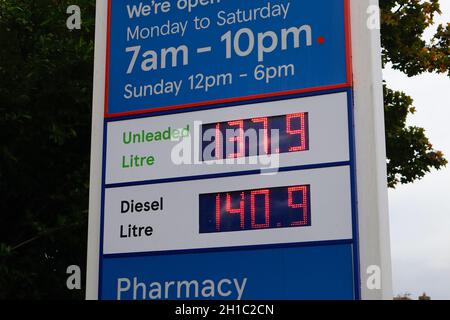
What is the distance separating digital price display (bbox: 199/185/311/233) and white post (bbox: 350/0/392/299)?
1.65 feet

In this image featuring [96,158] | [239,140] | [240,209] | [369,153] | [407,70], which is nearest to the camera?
[369,153]

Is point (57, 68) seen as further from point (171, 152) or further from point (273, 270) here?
point (273, 270)

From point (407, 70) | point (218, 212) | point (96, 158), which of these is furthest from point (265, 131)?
point (407, 70)

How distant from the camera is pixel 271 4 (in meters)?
7.52

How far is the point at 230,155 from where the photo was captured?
285 inches

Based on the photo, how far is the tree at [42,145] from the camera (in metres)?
10.8

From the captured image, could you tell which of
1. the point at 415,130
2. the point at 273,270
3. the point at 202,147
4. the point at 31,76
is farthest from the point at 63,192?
the point at 415,130

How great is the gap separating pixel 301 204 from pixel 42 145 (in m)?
5.34

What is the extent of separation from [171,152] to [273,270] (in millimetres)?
1526

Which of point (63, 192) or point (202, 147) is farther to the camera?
point (63, 192)

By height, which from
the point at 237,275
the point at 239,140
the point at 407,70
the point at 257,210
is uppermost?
the point at 407,70

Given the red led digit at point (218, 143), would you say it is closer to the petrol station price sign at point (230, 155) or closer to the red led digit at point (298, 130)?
the petrol station price sign at point (230, 155)

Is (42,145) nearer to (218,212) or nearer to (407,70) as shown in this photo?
(218,212)

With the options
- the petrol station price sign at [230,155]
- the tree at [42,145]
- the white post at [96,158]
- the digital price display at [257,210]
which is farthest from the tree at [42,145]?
the digital price display at [257,210]
